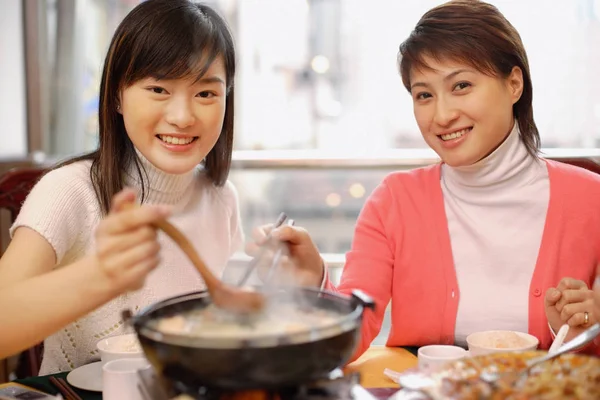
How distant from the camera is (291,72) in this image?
4.29m

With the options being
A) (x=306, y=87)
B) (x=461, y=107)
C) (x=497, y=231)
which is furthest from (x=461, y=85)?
(x=306, y=87)

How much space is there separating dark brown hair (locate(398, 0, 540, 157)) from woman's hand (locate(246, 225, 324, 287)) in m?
0.65

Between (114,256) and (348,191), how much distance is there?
10.8 ft

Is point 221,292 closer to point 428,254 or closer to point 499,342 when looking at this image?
point 499,342

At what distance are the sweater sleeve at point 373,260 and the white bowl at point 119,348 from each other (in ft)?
2.08

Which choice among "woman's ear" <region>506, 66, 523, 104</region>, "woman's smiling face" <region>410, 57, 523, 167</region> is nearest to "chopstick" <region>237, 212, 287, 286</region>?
"woman's smiling face" <region>410, 57, 523, 167</region>

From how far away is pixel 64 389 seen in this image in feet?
4.35

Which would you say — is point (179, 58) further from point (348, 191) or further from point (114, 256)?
point (348, 191)

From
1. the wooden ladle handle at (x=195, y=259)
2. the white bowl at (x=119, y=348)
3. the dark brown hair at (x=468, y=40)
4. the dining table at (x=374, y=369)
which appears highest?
the dark brown hair at (x=468, y=40)

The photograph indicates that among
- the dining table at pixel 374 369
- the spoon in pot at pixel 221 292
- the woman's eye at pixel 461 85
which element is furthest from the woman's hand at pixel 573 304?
the spoon in pot at pixel 221 292

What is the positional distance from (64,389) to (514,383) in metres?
0.86

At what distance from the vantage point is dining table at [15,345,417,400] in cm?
132

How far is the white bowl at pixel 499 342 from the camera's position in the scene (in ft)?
4.50

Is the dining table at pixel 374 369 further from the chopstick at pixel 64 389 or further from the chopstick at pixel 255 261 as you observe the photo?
the chopstick at pixel 255 261
